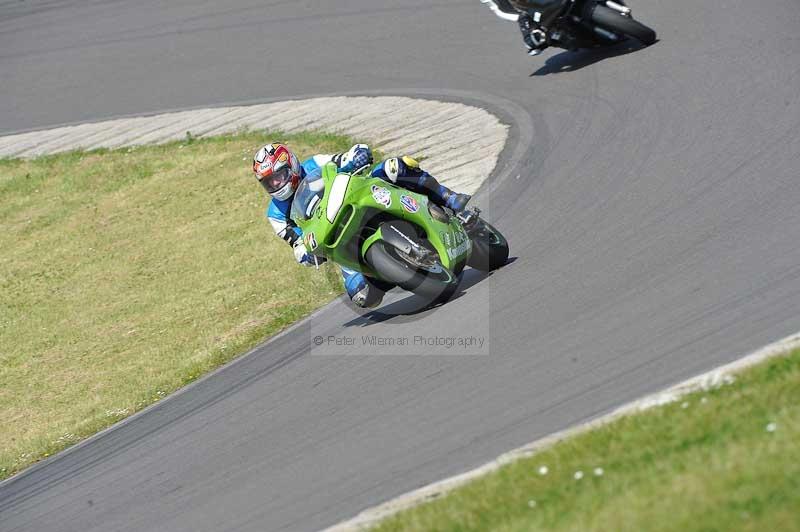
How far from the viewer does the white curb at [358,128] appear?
43.2ft

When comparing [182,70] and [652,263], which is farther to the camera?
[182,70]

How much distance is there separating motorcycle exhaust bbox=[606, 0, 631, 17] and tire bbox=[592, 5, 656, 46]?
69mm

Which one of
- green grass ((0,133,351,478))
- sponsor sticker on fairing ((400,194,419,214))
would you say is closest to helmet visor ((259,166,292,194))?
sponsor sticker on fairing ((400,194,419,214))

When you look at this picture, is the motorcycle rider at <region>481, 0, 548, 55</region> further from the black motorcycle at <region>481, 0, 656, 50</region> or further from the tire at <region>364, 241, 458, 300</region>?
the tire at <region>364, 241, 458, 300</region>

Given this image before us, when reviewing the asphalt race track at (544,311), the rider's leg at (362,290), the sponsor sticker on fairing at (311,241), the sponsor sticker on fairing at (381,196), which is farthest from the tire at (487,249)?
the sponsor sticker on fairing at (311,241)

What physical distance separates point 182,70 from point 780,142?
11847mm

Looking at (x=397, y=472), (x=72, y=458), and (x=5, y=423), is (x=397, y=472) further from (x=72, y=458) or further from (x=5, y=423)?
(x=5, y=423)

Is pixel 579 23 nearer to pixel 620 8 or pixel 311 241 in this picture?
pixel 620 8

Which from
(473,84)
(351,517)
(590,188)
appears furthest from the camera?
(473,84)

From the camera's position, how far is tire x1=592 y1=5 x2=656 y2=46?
43.9ft

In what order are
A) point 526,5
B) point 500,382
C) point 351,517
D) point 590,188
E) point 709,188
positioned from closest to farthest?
point 351,517, point 500,382, point 709,188, point 590,188, point 526,5

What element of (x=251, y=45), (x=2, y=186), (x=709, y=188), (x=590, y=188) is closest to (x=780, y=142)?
(x=709, y=188)

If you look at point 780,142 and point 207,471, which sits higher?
point 207,471

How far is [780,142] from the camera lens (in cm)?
972
